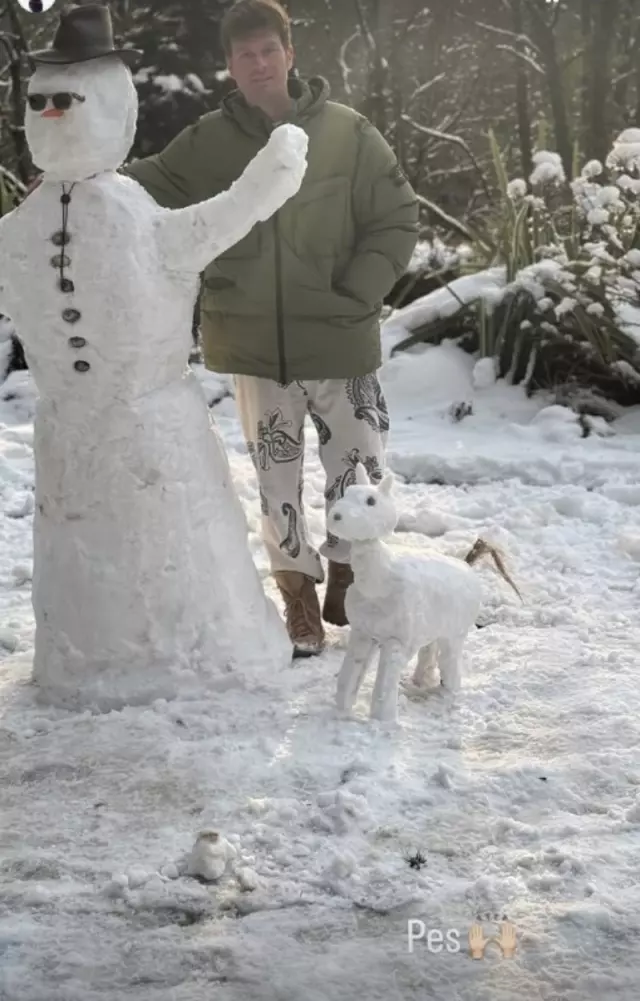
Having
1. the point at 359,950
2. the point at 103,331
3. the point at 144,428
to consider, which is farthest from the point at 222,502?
the point at 359,950

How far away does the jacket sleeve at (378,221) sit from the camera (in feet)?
9.16

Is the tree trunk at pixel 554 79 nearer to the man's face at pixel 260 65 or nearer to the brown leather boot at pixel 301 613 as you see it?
the man's face at pixel 260 65

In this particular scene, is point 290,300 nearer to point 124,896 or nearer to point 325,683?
point 325,683

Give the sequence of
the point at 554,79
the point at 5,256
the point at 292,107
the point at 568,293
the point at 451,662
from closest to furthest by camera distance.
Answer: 1. the point at 5,256
2. the point at 451,662
3. the point at 292,107
4. the point at 568,293
5. the point at 554,79

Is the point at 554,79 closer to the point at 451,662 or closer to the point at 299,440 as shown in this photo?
the point at 299,440

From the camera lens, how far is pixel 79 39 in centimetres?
230

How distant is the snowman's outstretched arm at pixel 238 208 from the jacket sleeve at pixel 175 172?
19.0 inches

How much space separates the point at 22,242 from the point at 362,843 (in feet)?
4.67

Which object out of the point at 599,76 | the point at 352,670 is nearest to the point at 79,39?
the point at 352,670

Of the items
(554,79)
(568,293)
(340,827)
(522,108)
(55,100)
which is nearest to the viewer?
(340,827)

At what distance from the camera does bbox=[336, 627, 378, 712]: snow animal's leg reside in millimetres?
2479

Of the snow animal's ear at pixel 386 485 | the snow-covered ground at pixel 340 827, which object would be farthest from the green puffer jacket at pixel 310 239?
the snow-covered ground at pixel 340 827

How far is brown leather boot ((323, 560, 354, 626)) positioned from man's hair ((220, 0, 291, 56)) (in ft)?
4.51

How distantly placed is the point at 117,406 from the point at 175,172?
755 mm
